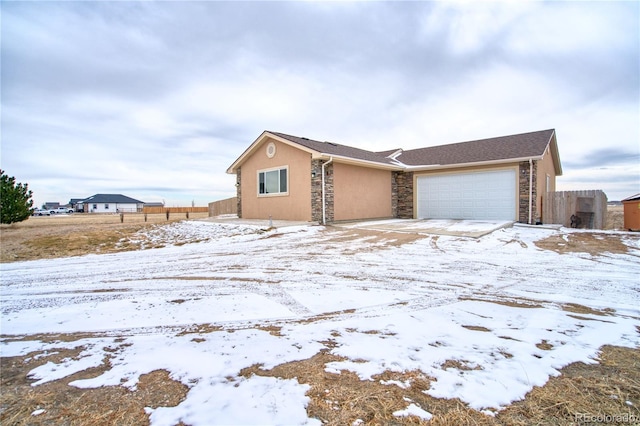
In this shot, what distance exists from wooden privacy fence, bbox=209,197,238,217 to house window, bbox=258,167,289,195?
5.98 metres

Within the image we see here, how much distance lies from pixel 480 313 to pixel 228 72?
1211cm

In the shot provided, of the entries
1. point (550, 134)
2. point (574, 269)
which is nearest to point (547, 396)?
point (574, 269)

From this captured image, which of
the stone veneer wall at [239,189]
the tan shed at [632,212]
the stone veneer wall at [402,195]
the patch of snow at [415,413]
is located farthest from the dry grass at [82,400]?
the tan shed at [632,212]

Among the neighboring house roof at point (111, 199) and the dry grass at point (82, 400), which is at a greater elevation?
the neighboring house roof at point (111, 199)

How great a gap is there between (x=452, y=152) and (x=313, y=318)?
15.0 meters

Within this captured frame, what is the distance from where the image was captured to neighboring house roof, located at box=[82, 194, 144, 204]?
64.0 m

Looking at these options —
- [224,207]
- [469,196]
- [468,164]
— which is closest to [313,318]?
[468,164]

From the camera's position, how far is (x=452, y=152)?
15750mm

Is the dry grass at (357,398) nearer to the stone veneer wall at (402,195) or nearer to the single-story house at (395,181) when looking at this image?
the single-story house at (395,181)

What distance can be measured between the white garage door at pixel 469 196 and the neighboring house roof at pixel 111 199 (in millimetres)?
71200

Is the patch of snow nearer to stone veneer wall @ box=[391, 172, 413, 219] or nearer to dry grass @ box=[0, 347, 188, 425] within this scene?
dry grass @ box=[0, 347, 188, 425]

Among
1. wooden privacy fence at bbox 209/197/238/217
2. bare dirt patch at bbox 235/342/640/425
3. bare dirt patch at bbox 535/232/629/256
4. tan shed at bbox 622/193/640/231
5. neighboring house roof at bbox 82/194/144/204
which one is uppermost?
neighboring house roof at bbox 82/194/144/204

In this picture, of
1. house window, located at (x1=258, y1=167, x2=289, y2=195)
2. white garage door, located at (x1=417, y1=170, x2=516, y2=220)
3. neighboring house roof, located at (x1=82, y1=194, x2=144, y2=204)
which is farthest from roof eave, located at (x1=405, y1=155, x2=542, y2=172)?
neighboring house roof, located at (x1=82, y1=194, x2=144, y2=204)

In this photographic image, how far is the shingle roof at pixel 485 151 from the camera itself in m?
12.9
